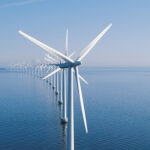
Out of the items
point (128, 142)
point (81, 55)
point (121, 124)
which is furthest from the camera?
point (121, 124)

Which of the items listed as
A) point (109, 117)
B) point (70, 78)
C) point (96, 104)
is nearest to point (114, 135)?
point (109, 117)

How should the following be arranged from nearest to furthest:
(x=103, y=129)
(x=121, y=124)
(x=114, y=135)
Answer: (x=114, y=135)
(x=103, y=129)
(x=121, y=124)

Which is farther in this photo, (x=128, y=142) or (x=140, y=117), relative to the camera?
(x=140, y=117)

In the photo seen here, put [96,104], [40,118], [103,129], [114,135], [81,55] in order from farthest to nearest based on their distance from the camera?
1. [96,104]
2. [40,118]
3. [103,129]
4. [114,135]
5. [81,55]

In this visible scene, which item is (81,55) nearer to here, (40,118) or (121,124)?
(121,124)

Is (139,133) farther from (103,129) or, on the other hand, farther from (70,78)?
(70,78)

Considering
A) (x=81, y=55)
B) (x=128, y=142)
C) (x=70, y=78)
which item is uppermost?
(x=81, y=55)

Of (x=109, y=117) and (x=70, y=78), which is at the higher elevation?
(x=70, y=78)

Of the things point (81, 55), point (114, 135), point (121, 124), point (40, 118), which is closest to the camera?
point (81, 55)

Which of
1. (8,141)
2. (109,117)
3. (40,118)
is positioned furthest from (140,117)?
(8,141)
